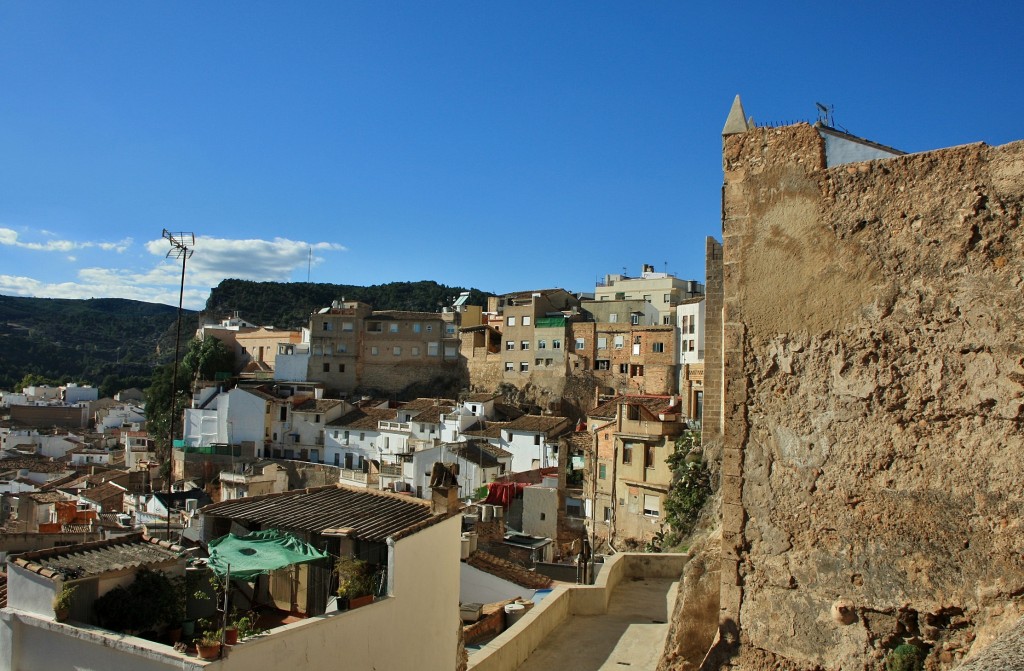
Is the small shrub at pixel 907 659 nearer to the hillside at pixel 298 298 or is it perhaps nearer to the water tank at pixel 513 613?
the water tank at pixel 513 613

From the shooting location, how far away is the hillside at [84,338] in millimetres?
104500

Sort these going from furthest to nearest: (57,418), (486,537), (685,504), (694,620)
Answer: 1. (57,418)
2. (486,537)
3. (685,504)
4. (694,620)

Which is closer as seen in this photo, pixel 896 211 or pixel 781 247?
pixel 896 211

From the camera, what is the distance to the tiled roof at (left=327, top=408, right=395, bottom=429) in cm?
4834

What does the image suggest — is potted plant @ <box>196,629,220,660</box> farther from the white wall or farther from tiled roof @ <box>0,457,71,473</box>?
tiled roof @ <box>0,457,71,473</box>

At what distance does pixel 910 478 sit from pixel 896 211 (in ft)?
6.00

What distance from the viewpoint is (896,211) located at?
5457 mm

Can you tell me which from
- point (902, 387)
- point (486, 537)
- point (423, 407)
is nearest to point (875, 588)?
point (902, 387)

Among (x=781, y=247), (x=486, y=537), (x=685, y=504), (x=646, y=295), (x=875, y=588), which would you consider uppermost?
(x=646, y=295)

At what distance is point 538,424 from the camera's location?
4081cm

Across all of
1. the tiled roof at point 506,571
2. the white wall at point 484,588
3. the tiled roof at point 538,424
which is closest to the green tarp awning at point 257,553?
the white wall at point 484,588

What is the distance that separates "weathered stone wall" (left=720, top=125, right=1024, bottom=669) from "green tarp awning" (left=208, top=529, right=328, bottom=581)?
553 centimetres

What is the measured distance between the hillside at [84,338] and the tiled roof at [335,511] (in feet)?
306

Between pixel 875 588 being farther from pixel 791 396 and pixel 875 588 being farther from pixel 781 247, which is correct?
pixel 781 247
